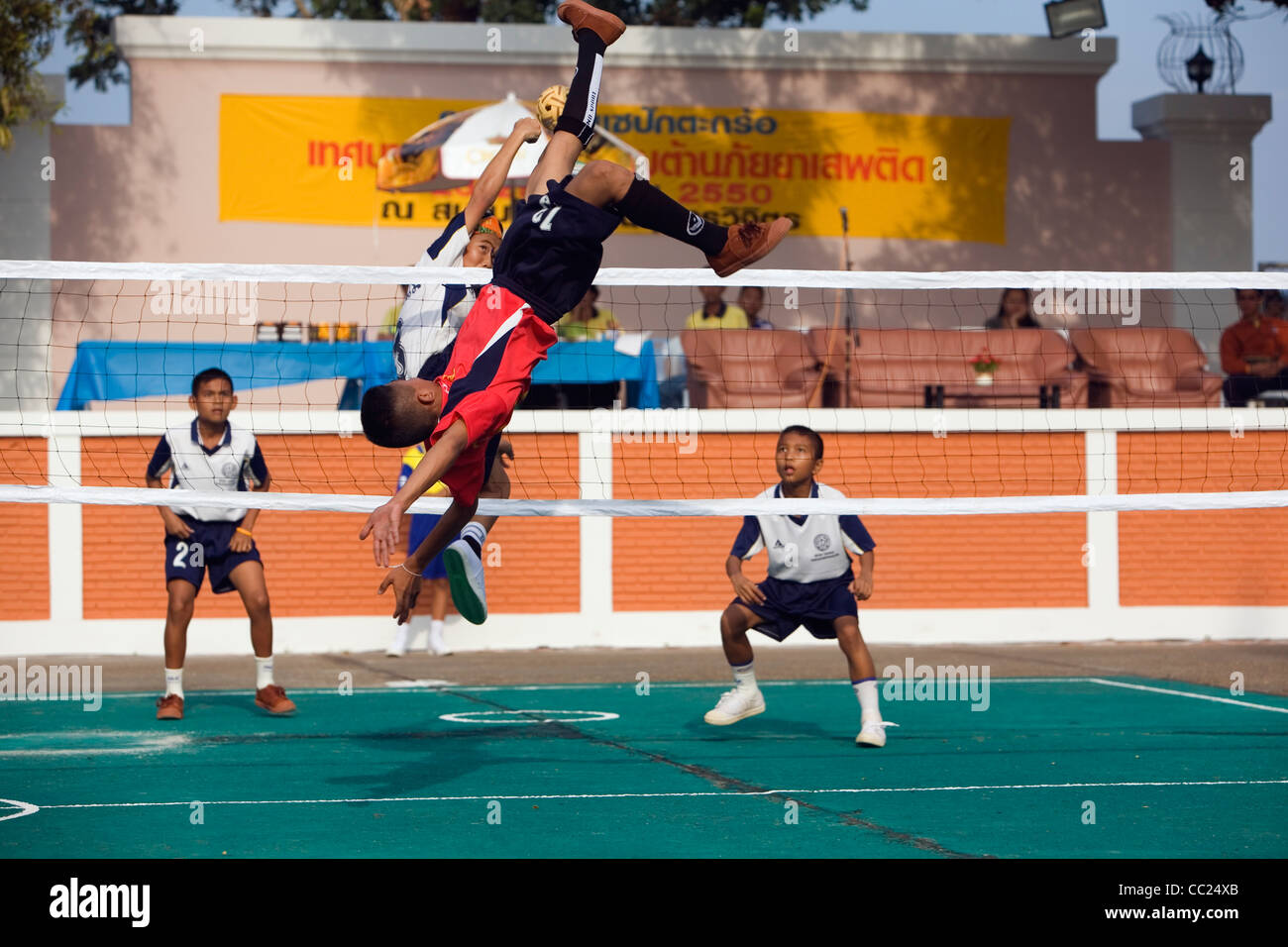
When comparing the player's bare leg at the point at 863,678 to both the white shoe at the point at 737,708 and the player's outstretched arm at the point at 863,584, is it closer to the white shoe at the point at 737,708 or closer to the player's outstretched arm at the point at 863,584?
the player's outstretched arm at the point at 863,584

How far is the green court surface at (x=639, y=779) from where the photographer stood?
19.9 ft

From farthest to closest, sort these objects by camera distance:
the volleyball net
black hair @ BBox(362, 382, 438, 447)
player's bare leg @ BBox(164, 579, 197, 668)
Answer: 1. the volleyball net
2. player's bare leg @ BBox(164, 579, 197, 668)
3. black hair @ BBox(362, 382, 438, 447)

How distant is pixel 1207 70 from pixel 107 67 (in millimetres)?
18508

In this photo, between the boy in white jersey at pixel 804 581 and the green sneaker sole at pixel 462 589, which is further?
the boy in white jersey at pixel 804 581

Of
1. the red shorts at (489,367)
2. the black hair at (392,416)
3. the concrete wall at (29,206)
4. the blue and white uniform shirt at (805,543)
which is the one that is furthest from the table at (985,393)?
the concrete wall at (29,206)

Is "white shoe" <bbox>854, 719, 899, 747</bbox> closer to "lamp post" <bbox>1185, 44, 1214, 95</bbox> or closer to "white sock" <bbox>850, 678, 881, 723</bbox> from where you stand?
"white sock" <bbox>850, 678, 881, 723</bbox>

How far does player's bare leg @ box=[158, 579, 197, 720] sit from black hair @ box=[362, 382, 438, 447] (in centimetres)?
361

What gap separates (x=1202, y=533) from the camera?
15.1 meters

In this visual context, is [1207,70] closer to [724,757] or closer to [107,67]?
[724,757]

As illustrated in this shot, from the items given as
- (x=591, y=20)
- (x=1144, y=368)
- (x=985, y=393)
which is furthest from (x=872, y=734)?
(x=1144, y=368)

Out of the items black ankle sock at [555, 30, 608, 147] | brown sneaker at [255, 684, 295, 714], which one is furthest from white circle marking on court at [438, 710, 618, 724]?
black ankle sock at [555, 30, 608, 147]

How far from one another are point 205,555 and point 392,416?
371 cm

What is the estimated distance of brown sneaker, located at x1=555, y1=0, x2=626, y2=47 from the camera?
22.5ft

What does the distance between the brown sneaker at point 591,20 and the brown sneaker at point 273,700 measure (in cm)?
488
